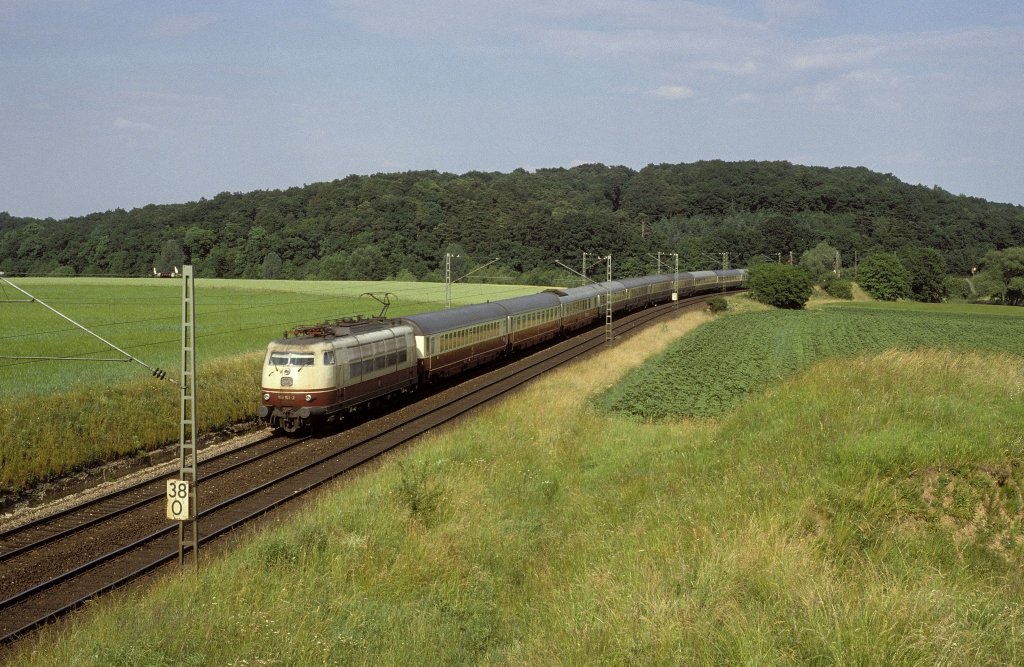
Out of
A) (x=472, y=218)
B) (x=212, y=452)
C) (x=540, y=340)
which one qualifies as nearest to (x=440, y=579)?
(x=212, y=452)

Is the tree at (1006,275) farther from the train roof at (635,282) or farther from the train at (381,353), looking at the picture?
the train at (381,353)

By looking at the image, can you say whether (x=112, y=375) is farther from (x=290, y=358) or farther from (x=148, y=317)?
(x=148, y=317)

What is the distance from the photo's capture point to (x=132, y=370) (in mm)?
36094

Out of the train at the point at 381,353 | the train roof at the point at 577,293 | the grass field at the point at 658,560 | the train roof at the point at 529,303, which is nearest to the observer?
the grass field at the point at 658,560

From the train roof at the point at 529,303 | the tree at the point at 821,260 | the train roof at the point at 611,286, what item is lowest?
the train roof at the point at 529,303

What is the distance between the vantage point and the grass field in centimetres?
1076

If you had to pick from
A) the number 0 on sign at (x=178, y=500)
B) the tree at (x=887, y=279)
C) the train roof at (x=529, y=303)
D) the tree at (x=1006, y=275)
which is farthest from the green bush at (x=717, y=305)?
the number 0 on sign at (x=178, y=500)

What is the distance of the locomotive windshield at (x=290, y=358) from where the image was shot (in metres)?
28.6

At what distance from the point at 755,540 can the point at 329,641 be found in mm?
7077

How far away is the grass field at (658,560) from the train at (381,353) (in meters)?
6.28

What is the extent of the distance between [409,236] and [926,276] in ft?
276

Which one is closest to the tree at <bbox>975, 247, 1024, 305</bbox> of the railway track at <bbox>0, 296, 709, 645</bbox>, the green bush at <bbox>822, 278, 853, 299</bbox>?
the green bush at <bbox>822, 278, 853, 299</bbox>

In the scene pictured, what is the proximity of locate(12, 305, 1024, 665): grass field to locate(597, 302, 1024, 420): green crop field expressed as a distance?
9.76 metres

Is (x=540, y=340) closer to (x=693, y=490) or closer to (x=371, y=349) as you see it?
(x=371, y=349)
